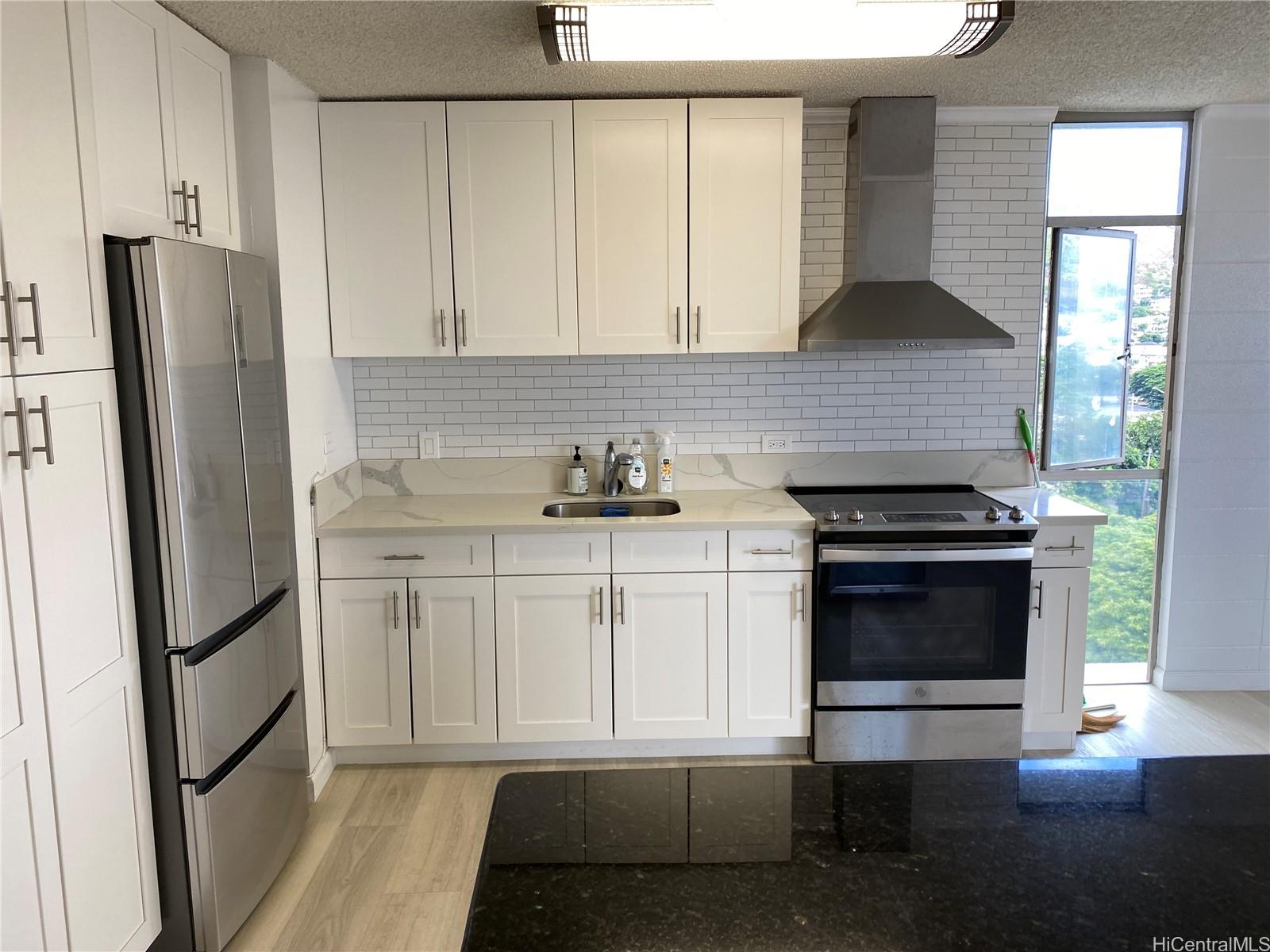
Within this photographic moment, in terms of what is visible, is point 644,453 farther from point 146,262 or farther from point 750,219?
point 146,262

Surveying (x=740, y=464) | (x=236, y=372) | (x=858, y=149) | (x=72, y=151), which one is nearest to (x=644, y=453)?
(x=740, y=464)

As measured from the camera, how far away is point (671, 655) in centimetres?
333

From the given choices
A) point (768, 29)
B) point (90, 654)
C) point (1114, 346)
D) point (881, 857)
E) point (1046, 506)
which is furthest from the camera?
point (1114, 346)

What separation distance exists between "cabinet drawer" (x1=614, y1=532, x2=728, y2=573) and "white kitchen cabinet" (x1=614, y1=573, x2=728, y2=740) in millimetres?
31

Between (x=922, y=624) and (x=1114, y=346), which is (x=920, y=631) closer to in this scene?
(x=922, y=624)

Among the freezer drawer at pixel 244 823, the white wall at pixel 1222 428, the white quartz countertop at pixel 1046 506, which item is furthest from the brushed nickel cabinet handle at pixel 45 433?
the white wall at pixel 1222 428

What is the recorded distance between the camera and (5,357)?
170 cm

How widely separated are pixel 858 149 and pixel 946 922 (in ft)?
10.0

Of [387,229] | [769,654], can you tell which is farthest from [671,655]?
[387,229]

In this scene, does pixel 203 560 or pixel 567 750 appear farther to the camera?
pixel 567 750

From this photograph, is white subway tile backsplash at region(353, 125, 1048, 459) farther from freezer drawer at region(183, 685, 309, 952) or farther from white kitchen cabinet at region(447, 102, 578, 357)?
freezer drawer at region(183, 685, 309, 952)

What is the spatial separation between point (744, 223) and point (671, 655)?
1629 mm

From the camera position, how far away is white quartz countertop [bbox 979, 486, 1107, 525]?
10.8ft

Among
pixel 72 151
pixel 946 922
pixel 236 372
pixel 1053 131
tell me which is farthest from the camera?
pixel 1053 131
